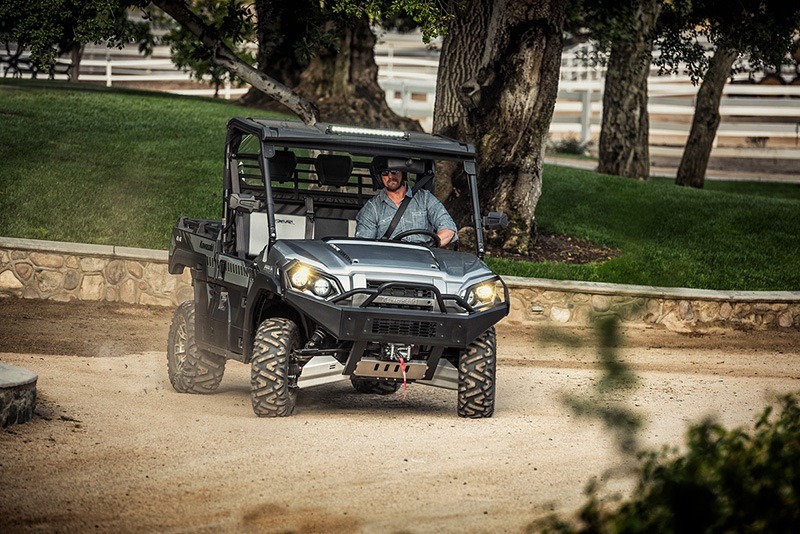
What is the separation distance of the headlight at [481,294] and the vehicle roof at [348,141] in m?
1.12

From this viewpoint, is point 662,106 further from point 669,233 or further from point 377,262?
point 377,262

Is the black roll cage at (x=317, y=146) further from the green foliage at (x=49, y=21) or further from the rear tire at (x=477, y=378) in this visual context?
the green foliage at (x=49, y=21)

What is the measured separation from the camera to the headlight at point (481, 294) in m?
9.48

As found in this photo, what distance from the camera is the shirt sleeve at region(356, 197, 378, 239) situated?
10.3m

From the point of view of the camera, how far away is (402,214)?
33.9 ft

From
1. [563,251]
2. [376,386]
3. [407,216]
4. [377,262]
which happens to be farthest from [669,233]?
[377,262]

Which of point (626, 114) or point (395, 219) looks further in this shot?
point (626, 114)

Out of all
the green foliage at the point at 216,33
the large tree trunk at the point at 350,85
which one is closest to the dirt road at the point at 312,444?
the green foliage at the point at 216,33

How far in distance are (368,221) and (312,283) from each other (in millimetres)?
1237

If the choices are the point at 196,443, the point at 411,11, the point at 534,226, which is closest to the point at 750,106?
the point at 534,226

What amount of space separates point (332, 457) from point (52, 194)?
33.2ft

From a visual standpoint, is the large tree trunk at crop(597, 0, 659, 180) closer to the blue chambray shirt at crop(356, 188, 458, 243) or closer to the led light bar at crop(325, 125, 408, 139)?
the blue chambray shirt at crop(356, 188, 458, 243)

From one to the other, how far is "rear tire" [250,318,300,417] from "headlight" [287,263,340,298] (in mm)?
362

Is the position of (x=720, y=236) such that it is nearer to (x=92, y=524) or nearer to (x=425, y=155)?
(x=425, y=155)
